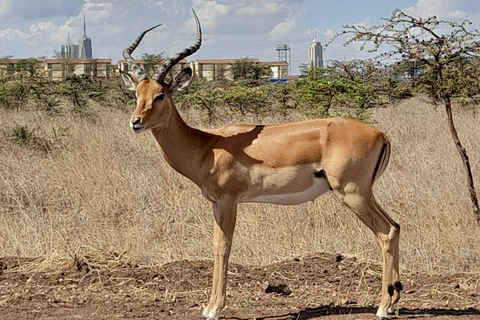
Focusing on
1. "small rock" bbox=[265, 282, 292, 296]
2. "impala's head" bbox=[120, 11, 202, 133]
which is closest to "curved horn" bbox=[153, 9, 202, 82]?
"impala's head" bbox=[120, 11, 202, 133]

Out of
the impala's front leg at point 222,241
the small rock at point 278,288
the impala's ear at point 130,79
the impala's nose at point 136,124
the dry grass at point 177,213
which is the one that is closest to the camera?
the impala's nose at point 136,124

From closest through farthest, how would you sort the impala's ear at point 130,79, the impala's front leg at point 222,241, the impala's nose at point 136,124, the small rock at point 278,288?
the impala's nose at point 136,124
the impala's front leg at point 222,241
the impala's ear at point 130,79
the small rock at point 278,288

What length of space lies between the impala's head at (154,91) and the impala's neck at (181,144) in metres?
0.12

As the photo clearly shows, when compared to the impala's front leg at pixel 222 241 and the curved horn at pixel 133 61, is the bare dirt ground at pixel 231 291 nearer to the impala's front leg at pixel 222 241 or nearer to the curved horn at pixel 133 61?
the impala's front leg at pixel 222 241

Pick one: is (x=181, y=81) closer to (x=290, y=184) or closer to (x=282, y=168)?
(x=282, y=168)

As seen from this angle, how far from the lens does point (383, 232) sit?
5.66 meters

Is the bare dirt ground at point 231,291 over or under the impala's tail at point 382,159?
under

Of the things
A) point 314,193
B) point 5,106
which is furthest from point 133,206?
point 5,106

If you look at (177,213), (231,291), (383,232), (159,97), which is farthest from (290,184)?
(177,213)

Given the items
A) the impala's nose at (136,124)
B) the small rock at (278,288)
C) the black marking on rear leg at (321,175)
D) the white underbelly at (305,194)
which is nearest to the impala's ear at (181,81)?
the impala's nose at (136,124)

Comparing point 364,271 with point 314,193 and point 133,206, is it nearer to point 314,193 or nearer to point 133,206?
point 314,193

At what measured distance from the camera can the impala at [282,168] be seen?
5.59m

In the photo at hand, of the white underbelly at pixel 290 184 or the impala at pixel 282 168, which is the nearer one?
the impala at pixel 282 168

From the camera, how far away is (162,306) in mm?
6199
